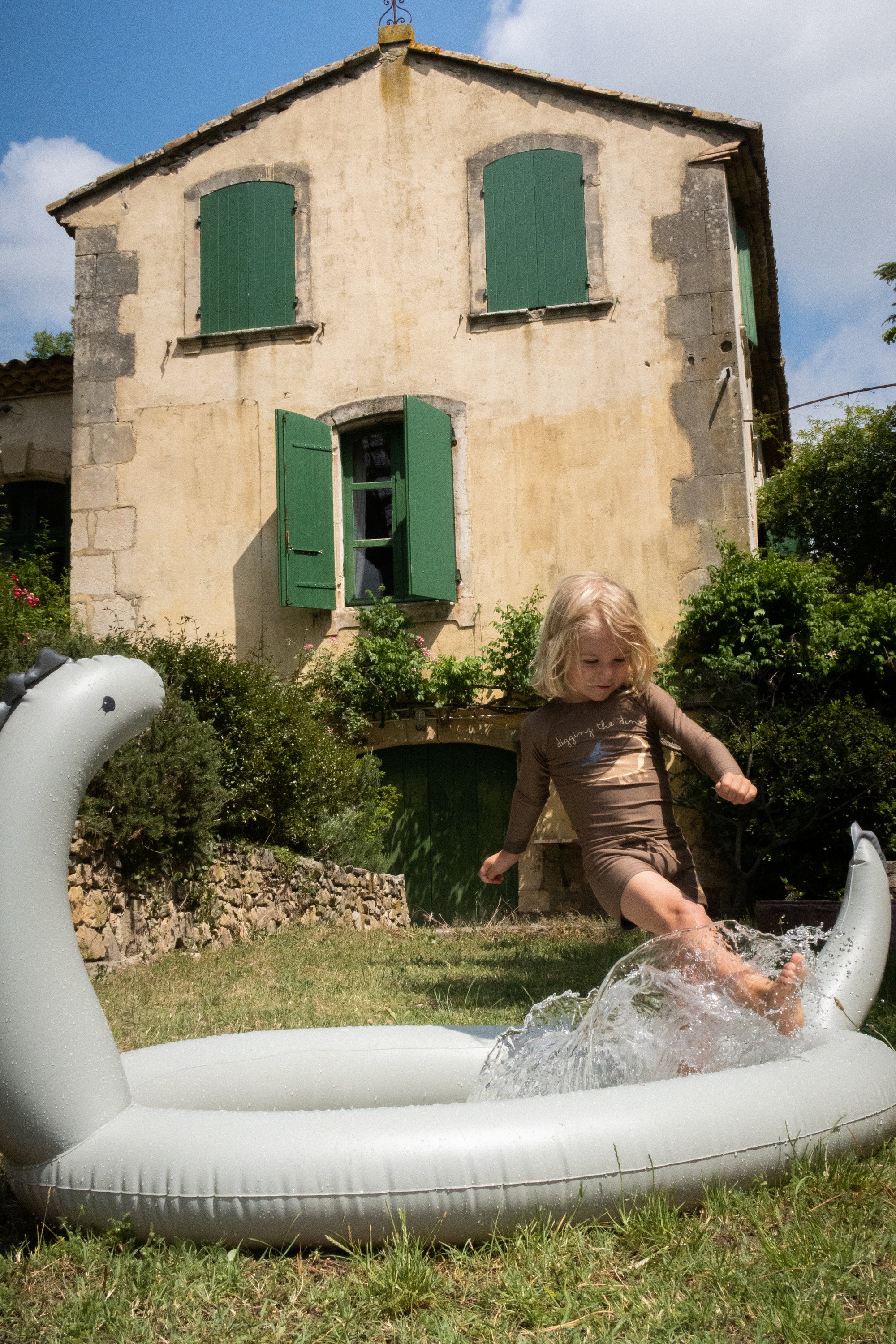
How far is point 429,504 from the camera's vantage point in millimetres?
10414

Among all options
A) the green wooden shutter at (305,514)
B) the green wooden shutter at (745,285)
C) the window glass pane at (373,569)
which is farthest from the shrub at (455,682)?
the green wooden shutter at (745,285)

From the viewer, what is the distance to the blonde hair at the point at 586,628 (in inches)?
130

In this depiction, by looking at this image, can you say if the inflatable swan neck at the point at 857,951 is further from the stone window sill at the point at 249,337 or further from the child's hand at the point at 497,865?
the stone window sill at the point at 249,337

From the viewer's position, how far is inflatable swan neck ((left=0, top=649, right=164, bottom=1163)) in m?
2.19

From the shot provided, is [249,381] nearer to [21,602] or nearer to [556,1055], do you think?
[21,602]

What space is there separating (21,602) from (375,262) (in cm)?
Answer: 504

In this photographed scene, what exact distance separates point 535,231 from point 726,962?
31.5ft

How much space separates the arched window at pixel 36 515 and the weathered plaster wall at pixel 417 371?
1.31m

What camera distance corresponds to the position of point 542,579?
1049 centimetres

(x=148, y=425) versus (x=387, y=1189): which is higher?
(x=148, y=425)

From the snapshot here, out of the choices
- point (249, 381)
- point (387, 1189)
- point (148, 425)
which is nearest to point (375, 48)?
point (249, 381)

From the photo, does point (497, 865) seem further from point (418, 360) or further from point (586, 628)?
point (418, 360)

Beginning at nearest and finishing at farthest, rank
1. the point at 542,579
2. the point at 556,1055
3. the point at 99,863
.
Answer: the point at 556,1055, the point at 99,863, the point at 542,579

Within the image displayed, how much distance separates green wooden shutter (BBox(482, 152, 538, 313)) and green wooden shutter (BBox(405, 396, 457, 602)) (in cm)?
145
